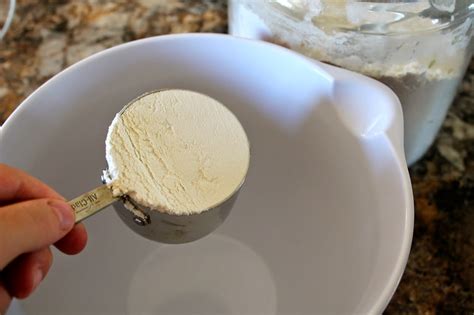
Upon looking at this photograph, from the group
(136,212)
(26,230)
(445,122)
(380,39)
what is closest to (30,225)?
(26,230)

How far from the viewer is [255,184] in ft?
2.18

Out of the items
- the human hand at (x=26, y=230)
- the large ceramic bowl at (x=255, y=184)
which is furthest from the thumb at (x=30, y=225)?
the large ceramic bowl at (x=255, y=184)

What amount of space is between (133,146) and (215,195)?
0.08 m

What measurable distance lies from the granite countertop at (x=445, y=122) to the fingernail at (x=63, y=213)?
307mm

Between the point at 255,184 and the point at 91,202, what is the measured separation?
248 millimetres

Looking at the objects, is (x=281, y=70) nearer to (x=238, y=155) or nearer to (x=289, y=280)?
(x=238, y=155)

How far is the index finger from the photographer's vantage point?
1.34 ft

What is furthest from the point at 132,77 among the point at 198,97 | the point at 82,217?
the point at 82,217

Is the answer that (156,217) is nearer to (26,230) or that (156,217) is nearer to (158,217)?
(158,217)

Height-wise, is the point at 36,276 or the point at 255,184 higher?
the point at 36,276

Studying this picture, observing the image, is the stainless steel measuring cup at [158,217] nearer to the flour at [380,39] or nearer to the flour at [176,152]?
the flour at [176,152]

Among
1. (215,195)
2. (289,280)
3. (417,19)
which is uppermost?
(417,19)

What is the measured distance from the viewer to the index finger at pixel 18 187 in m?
0.41

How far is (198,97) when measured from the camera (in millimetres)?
563
